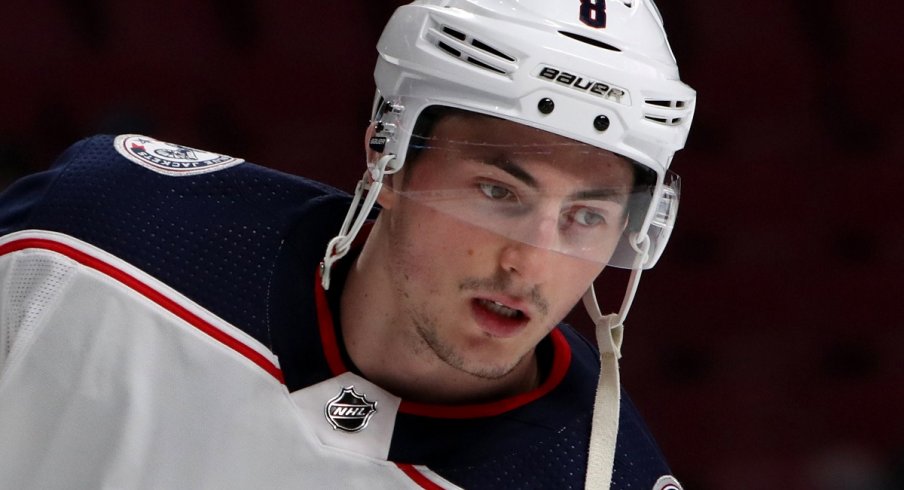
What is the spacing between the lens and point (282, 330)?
137 centimetres

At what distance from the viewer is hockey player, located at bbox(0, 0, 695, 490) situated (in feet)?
4.10

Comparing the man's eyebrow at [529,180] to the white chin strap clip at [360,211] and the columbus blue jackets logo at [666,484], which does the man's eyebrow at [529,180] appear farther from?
the columbus blue jackets logo at [666,484]

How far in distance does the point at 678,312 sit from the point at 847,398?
37 cm

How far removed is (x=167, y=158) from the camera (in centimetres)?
149

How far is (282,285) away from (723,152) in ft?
4.22

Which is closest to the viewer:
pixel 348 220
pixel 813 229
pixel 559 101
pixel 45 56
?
pixel 559 101

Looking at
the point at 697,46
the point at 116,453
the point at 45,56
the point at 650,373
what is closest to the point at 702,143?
the point at 697,46

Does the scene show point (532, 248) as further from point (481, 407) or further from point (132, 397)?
point (132, 397)

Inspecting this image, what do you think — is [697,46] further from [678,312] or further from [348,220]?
[348,220]

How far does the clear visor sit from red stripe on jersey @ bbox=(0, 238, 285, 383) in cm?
23

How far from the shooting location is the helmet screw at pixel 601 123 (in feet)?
4.07

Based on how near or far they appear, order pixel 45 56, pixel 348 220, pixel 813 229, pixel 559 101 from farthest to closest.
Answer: pixel 813 229, pixel 45 56, pixel 348 220, pixel 559 101

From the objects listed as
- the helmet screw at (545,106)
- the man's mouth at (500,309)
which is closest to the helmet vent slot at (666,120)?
the helmet screw at (545,106)

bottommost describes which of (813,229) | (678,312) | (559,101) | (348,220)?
(678,312)
